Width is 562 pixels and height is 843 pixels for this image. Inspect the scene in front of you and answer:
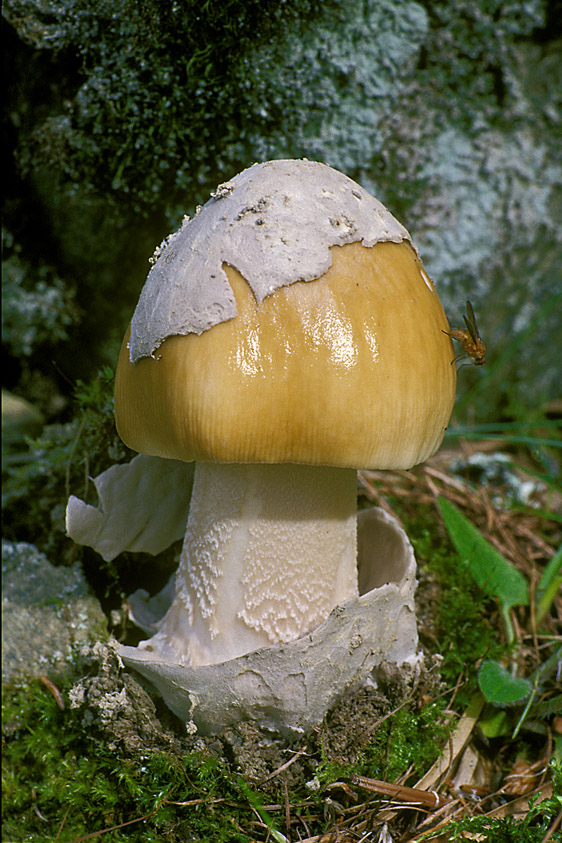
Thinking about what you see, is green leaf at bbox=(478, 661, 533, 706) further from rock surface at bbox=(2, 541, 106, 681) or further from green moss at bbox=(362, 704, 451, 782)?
rock surface at bbox=(2, 541, 106, 681)

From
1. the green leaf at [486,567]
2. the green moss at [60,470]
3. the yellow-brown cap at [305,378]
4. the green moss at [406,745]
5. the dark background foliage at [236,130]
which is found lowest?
the green moss at [406,745]

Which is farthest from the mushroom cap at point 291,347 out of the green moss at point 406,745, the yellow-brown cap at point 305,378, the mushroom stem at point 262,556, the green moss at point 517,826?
the green moss at point 517,826

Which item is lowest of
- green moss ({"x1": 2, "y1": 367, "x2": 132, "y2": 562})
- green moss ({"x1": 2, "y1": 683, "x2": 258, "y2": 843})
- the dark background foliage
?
green moss ({"x1": 2, "y1": 683, "x2": 258, "y2": 843})

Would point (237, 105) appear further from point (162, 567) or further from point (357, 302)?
point (162, 567)

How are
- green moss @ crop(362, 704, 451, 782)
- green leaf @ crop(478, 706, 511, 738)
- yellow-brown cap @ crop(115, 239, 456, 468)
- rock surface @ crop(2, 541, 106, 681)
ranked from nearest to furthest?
1. yellow-brown cap @ crop(115, 239, 456, 468)
2. green moss @ crop(362, 704, 451, 782)
3. green leaf @ crop(478, 706, 511, 738)
4. rock surface @ crop(2, 541, 106, 681)

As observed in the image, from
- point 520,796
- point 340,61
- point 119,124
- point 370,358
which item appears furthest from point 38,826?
point 340,61

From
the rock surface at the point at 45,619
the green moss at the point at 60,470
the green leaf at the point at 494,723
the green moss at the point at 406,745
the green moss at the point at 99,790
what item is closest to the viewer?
the green moss at the point at 99,790

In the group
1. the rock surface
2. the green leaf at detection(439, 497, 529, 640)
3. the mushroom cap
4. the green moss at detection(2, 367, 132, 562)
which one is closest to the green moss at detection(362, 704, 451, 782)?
the green leaf at detection(439, 497, 529, 640)

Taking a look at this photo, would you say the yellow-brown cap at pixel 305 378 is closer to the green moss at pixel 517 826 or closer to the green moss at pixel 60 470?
the green moss at pixel 60 470
